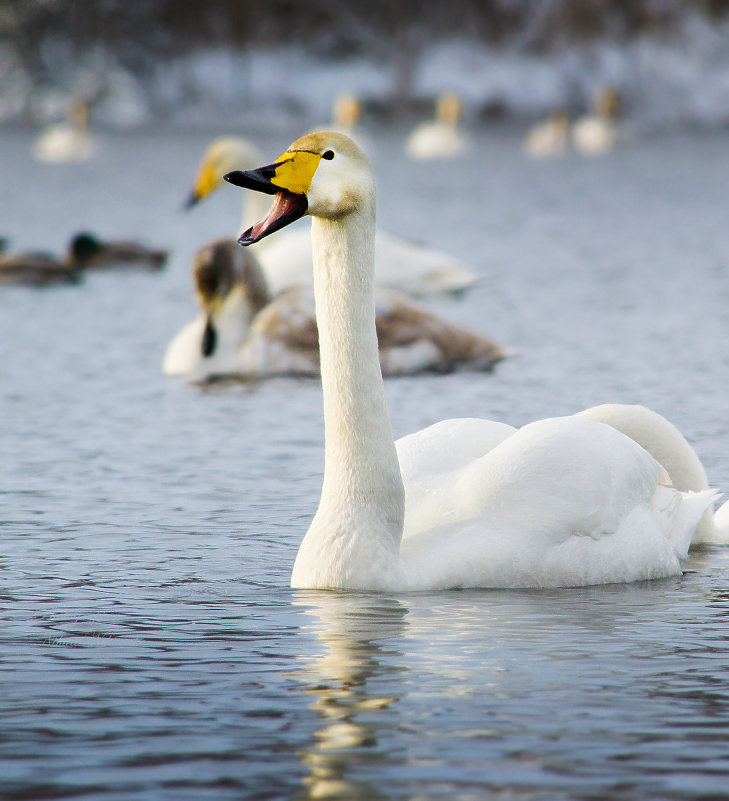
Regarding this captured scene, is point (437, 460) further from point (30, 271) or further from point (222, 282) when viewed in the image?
point (30, 271)

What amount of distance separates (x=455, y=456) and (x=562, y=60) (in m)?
80.3

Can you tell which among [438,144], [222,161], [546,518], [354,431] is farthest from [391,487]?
[438,144]

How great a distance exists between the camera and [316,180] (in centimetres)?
670

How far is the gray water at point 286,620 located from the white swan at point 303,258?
1413mm

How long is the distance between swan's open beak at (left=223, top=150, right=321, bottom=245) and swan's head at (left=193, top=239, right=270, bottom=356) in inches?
284

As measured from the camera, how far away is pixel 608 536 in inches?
287

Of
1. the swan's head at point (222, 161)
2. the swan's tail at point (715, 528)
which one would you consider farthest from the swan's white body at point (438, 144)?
the swan's tail at point (715, 528)

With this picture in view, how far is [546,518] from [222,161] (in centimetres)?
1346

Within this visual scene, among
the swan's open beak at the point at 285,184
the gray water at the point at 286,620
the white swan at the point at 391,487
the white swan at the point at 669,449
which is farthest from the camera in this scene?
the white swan at the point at 669,449

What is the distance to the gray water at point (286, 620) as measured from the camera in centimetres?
498

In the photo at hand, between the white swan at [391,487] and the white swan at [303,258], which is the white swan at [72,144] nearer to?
the white swan at [303,258]

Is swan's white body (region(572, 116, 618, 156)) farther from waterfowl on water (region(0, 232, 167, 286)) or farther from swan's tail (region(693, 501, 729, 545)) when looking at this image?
swan's tail (region(693, 501, 729, 545))

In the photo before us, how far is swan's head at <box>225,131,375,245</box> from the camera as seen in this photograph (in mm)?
6625

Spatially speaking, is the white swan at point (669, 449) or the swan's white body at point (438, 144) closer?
the white swan at point (669, 449)
